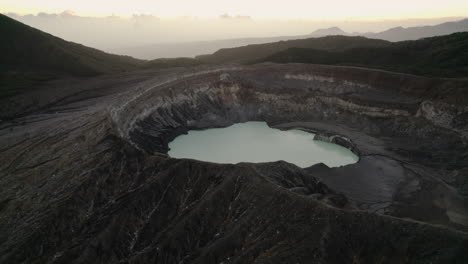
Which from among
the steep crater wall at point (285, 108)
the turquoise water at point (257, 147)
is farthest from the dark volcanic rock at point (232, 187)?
the turquoise water at point (257, 147)

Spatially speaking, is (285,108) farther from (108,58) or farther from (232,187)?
(108,58)

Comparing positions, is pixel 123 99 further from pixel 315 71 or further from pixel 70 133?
pixel 315 71

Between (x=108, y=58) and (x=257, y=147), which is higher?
(x=108, y=58)

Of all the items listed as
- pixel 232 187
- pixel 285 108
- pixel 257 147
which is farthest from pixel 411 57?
pixel 232 187

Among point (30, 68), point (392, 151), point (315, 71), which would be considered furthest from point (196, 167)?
point (30, 68)

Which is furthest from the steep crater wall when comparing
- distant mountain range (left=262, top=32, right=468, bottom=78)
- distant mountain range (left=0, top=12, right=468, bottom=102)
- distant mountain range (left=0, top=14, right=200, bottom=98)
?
distant mountain range (left=0, top=14, right=200, bottom=98)

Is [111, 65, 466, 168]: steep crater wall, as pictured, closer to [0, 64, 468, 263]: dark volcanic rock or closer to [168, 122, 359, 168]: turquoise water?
[0, 64, 468, 263]: dark volcanic rock

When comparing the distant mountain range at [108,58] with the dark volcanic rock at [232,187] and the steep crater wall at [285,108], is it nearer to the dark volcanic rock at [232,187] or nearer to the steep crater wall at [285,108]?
the dark volcanic rock at [232,187]
